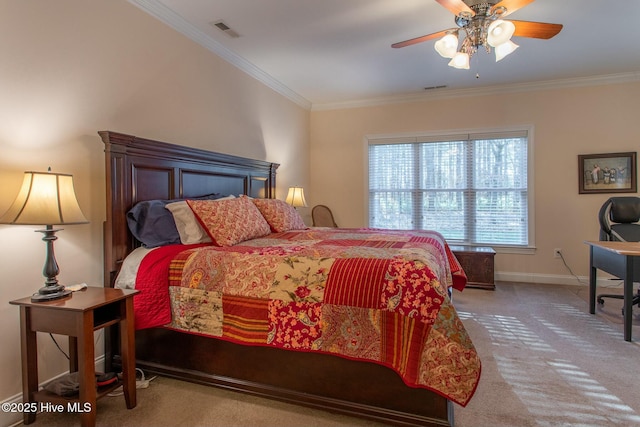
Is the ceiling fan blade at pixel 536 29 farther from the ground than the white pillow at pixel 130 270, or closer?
farther from the ground

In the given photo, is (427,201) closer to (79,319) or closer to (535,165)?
(535,165)

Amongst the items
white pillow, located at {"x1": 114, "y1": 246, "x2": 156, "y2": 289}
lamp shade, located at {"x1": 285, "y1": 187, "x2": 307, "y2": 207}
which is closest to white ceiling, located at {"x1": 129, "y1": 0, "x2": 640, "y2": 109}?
Answer: lamp shade, located at {"x1": 285, "y1": 187, "x2": 307, "y2": 207}

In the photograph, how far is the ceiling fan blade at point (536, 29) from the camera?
7.51 feet

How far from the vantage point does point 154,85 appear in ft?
8.85

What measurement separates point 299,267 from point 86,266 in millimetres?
1403

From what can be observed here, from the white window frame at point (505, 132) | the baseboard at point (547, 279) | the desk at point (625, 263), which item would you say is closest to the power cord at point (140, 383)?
the desk at point (625, 263)

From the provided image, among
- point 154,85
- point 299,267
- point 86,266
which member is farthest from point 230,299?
point 154,85

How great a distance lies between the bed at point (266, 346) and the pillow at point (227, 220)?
2.2 inches

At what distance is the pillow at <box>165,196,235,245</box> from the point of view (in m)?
2.43

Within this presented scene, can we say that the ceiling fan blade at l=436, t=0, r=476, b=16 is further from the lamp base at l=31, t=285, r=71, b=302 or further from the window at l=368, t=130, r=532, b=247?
the window at l=368, t=130, r=532, b=247

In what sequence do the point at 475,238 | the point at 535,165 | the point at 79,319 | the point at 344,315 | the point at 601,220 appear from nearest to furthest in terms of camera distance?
1. the point at 79,319
2. the point at 344,315
3. the point at 601,220
4. the point at 535,165
5. the point at 475,238

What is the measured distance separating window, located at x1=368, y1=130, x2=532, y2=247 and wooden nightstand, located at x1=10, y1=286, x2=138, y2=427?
3974 mm

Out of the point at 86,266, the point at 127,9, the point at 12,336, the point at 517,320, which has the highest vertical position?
the point at 127,9

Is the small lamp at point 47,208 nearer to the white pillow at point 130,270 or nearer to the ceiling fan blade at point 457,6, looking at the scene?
the white pillow at point 130,270
